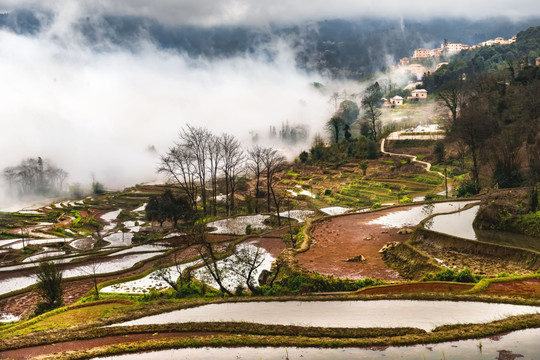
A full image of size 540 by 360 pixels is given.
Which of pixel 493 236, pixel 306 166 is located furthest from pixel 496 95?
pixel 493 236

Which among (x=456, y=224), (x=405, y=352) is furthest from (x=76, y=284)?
(x=456, y=224)

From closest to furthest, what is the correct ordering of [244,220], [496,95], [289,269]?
[289,269] → [244,220] → [496,95]

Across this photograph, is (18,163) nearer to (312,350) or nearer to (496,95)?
(496,95)

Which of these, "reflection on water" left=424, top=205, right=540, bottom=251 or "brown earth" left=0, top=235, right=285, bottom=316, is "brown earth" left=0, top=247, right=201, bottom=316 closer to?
"brown earth" left=0, top=235, right=285, bottom=316

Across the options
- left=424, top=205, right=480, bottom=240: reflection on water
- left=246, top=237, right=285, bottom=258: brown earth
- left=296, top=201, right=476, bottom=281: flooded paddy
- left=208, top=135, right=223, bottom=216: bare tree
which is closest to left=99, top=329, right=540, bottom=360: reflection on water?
left=296, top=201, right=476, bottom=281: flooded paddy

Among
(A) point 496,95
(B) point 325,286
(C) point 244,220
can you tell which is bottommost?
(C) point 244,220

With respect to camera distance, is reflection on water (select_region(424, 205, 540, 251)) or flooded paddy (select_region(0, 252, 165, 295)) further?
flooded paddy (select_region(0, 252, 165, 295))

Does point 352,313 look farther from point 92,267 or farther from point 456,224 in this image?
point 92,267
